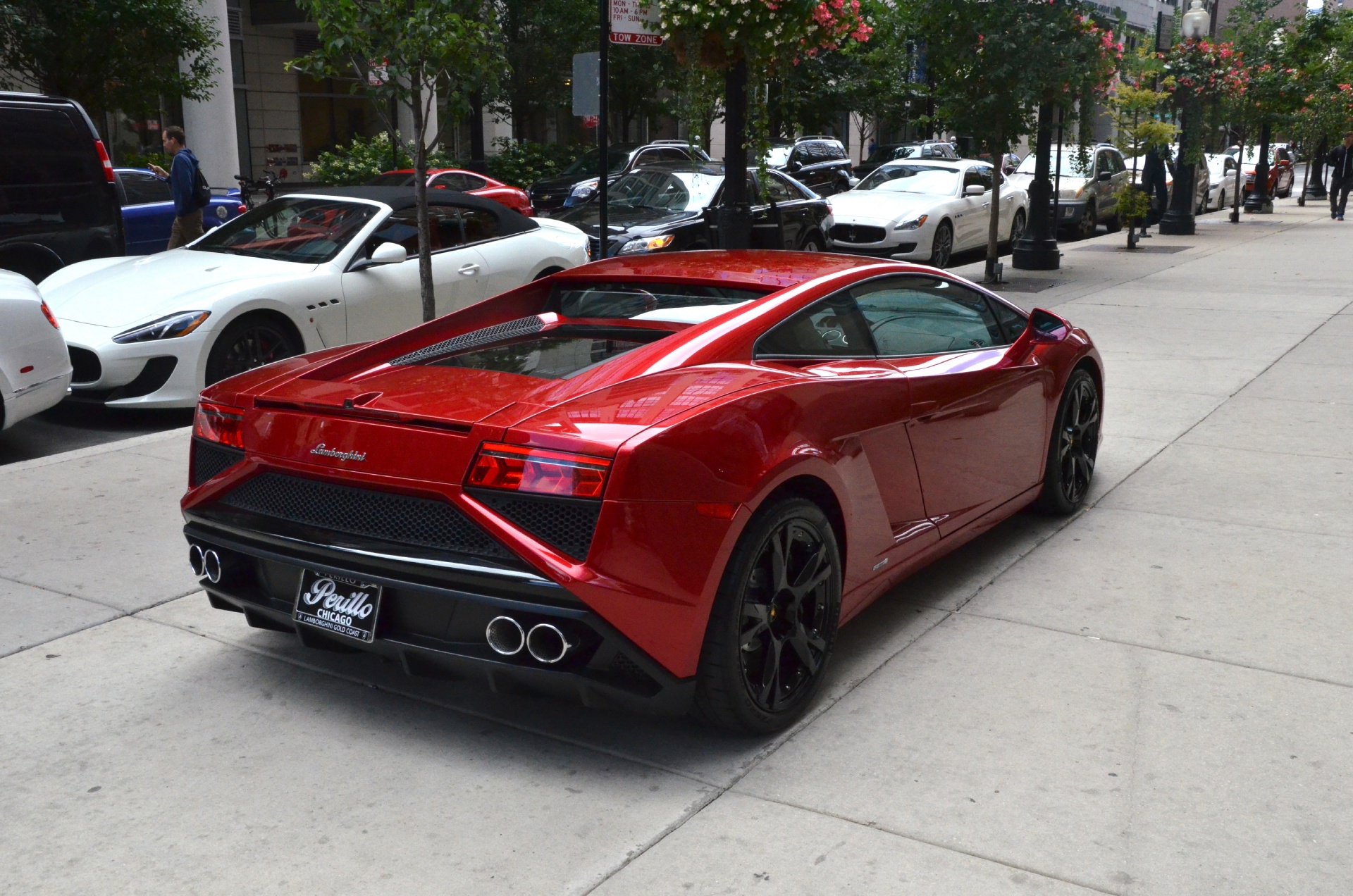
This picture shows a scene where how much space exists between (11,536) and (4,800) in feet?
8.28

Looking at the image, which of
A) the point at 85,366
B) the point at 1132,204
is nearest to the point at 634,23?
the point at 85,366

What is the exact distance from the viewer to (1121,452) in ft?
24.5

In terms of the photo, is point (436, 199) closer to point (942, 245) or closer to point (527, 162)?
point (942, 245)

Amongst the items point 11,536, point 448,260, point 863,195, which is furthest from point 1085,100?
point 11,536

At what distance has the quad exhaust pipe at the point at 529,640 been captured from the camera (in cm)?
332

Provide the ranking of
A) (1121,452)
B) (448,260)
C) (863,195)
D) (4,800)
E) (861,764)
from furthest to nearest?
(863,195)
(448,260)
(1121,452)
(861,764)
(4,800)

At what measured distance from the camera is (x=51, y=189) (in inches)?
409

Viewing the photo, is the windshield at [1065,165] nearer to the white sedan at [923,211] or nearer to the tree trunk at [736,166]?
the white sedan at [923,211]

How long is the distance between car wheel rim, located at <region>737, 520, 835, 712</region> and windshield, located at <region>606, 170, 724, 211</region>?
35.1 feet

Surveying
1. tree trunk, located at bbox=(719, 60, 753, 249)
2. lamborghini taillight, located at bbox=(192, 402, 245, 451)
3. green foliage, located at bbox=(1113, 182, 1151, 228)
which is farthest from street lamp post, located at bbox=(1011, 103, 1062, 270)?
lamborghini taillight, located at bbox=(192, 402, 245, 451)

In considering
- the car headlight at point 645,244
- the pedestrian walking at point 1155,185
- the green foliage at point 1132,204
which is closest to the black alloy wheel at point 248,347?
the car headlight at point 645,244

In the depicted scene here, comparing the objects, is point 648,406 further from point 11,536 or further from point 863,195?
point 863,195

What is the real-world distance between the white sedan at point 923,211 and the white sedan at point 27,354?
11.5 m

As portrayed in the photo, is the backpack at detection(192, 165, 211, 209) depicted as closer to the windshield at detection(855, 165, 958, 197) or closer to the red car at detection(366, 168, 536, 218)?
the red car at detection(366, 168, 536, 218)
